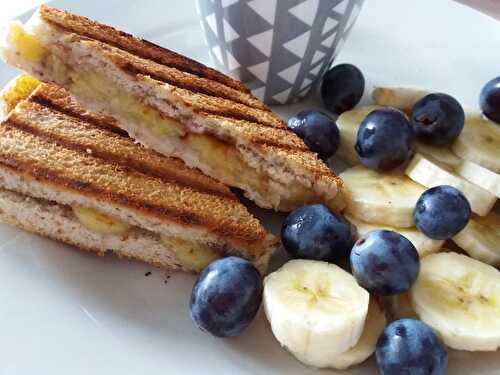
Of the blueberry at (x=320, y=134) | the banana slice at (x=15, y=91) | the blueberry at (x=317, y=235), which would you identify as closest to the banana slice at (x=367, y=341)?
the blueberry at (x=317, y=235)

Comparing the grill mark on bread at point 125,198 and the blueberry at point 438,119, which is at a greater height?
the blueberry at point 438,119

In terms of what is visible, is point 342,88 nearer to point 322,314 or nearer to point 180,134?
point 180,134

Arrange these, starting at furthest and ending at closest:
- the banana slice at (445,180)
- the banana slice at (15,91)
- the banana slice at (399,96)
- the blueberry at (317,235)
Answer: the banana slice at (399,96)
the banana slice at (15,91)
the banana slice at (445,180)
the blueberry at (317,235)

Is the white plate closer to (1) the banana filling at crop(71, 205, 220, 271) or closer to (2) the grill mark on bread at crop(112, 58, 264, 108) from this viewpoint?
(1) the banana filling at crop(71, 205, 220, 271)

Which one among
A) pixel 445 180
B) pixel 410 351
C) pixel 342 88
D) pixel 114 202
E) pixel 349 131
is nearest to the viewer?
pixel 410 351

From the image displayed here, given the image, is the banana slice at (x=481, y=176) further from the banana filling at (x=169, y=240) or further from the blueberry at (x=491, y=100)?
the banana filling at (x=169, y=240)

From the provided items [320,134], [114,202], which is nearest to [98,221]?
[114,202]
